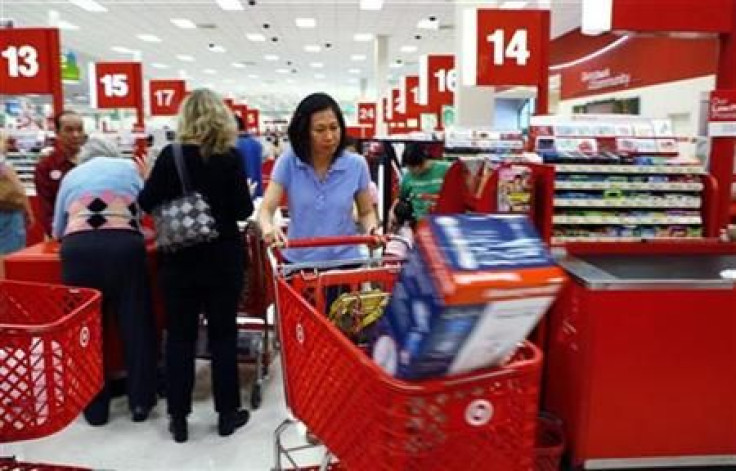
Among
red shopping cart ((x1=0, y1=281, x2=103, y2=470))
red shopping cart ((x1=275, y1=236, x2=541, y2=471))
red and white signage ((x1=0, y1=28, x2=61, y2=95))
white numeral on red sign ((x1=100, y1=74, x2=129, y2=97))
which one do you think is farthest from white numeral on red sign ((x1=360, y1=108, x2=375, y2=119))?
red shopping cart ((x1=275, y1=236, x2=541, y2=471))

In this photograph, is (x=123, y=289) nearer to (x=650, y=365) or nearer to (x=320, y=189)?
(x=320, y=189)

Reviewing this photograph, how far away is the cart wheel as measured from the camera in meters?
3.65

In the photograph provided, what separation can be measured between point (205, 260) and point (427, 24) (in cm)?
1396

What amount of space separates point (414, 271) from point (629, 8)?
2405 millimetres

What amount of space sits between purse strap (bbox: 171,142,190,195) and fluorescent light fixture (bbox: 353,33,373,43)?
50.1 feet

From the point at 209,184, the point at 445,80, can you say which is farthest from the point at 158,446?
the point at 445,80

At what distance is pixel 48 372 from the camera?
195 centimetres

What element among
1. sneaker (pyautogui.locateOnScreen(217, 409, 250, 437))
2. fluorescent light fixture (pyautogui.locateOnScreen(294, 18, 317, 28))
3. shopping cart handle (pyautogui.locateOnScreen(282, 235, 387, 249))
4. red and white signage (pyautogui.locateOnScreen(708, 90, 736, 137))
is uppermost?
fluorescent light fixture (pyautogui.locateOnScreen(294, 18, 317, 28))

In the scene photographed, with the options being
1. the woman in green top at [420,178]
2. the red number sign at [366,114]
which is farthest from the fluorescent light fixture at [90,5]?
the woman in green top at [420,178]

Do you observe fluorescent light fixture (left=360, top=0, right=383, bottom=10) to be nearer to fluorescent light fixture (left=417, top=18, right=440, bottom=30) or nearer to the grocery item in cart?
fluorescent light fixture (left=417, top=18, right=440, bottom=30)

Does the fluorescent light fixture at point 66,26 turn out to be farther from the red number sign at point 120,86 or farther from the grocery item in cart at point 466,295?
the grocery item in cart at point 466,295

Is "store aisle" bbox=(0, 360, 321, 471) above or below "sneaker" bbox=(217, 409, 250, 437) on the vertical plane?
below

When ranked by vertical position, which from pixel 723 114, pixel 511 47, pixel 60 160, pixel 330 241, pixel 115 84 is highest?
pixel 115 84

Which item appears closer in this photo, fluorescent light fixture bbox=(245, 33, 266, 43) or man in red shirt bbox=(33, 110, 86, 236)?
man in red shirt bbox=(33, 110, 86, 236)
